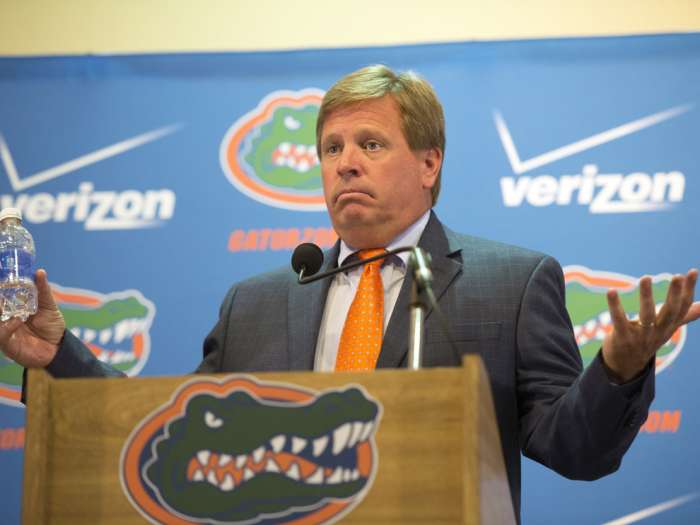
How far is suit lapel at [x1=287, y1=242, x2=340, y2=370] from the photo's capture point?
281 cm

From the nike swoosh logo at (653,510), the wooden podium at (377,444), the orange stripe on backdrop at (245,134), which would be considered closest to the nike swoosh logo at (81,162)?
the orange stripe on backdrop at (245,134)

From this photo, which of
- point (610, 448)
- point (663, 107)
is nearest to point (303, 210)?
point (663, 107)

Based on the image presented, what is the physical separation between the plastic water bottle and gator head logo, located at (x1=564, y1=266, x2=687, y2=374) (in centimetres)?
176

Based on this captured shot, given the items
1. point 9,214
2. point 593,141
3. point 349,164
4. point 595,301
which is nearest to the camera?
point 9,214

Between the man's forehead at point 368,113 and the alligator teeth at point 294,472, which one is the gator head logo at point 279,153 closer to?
the man's forehead at point 368,113

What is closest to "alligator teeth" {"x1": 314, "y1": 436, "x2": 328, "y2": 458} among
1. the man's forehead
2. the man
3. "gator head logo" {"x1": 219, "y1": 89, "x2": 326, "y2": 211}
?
the man

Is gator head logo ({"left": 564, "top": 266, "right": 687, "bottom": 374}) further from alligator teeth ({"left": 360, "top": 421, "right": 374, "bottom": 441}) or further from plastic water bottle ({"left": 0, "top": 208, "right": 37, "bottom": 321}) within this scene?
alligator teeth ({"left": 360, "top": 421, "right": 374, "bottom": 441})

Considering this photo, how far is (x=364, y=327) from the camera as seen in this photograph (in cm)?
281

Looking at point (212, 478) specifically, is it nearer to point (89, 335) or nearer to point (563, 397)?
point (563, 397)

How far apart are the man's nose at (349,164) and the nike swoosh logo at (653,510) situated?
1.45 metres

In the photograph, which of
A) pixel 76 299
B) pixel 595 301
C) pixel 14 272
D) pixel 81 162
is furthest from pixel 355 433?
pixel 81 162

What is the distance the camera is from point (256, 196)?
155 inches

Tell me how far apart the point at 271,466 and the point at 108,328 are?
219 centimetres

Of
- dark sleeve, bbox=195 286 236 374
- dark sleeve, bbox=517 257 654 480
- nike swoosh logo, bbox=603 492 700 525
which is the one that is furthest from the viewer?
nike swoosh logo, bbox=603 492 700 525
